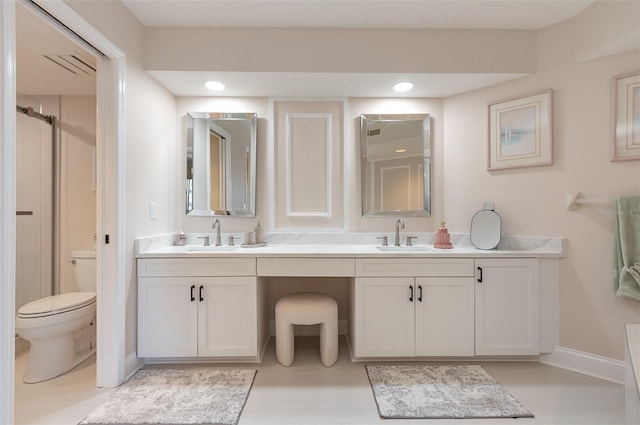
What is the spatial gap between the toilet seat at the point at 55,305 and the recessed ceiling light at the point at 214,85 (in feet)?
5.93

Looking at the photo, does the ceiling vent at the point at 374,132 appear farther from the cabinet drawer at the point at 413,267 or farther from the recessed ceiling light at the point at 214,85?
the recessed ceiling light at the point at 214,85

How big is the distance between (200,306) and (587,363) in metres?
2.67

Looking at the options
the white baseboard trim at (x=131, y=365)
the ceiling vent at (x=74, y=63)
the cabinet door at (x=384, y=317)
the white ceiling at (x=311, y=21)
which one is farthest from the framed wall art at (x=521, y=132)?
the ceiling vent at (x=74, y=63)

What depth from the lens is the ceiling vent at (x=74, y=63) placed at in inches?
80.2

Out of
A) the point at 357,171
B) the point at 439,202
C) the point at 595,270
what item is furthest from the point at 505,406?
the point at 357,171

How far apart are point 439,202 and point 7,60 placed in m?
2.80

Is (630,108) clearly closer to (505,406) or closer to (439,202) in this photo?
(439,202)

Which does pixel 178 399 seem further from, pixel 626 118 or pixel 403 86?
pixel 626 118

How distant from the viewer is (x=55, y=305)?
188cm

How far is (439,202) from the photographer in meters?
2.56

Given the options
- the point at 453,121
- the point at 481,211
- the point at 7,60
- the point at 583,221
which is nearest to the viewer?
the point at 7,60

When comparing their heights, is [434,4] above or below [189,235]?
above

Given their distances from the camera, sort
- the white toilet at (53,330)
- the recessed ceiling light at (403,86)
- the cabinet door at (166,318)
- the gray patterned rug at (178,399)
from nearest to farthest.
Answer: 1. the gray patterned rug at (178,399)
2. the white toilet at (53,330)
3. the cabinet door at (166,318)
4. the recessed ceiling light at (403,86)

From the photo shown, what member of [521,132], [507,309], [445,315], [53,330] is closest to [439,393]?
[445,315]
